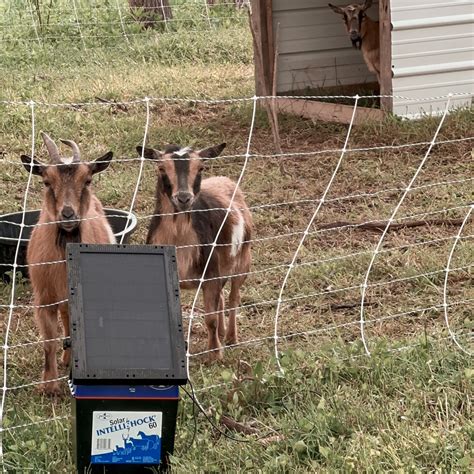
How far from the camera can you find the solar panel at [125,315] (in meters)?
4.27

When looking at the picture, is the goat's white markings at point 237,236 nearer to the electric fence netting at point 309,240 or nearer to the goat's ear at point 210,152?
the electric fence netting at point 309,240

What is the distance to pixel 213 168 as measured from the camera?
1015 cm

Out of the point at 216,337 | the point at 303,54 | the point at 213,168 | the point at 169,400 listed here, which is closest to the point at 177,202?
the point at 216,337

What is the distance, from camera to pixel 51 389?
586cm

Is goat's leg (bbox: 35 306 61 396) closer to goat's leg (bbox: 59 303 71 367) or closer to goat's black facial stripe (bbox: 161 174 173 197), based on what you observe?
goat's leg (bbox: 59 303 71 367)

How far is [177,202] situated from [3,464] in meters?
2.04

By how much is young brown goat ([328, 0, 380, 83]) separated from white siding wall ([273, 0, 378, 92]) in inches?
14.8

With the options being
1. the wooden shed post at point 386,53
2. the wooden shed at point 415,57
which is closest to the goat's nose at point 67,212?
the wooden shed at point 415,57

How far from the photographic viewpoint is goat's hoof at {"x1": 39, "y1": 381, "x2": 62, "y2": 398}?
5.83 meters

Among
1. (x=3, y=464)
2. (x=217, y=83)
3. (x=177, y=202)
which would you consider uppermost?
(x=217, y=83)

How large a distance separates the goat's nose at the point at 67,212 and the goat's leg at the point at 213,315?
1.03m

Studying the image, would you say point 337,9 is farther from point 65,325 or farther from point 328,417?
point 328,417

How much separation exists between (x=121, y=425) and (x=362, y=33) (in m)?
9.18

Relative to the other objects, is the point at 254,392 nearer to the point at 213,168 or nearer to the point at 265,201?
the point at 265,201
